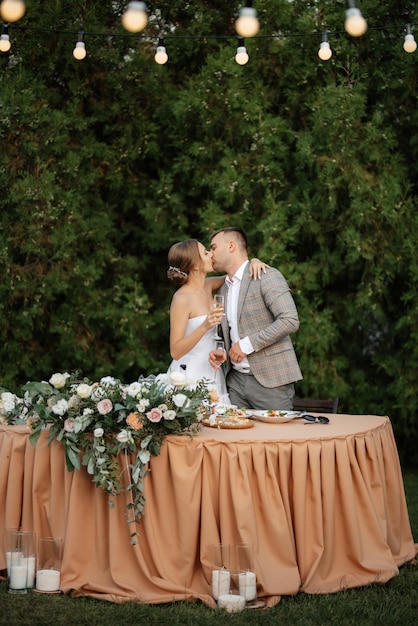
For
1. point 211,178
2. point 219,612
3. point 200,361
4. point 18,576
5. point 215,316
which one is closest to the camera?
point 219,612

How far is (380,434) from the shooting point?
14.4 feet

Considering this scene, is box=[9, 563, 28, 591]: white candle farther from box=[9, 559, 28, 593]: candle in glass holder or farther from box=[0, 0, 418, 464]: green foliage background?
box=[0, 0, 418, 464]: green foliage background

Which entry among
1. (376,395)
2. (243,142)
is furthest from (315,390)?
(243,142)

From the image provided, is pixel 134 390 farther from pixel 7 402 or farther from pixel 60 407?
pixel 7 402

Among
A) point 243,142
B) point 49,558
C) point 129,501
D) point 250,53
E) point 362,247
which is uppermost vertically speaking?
point 250,53

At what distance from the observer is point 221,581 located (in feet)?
12.5

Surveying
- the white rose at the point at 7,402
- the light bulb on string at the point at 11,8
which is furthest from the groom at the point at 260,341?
the light bulb on string at the point at 11,8

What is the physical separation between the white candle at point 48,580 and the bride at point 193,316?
124cm

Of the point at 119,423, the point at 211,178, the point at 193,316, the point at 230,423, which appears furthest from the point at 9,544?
the point at 211,178

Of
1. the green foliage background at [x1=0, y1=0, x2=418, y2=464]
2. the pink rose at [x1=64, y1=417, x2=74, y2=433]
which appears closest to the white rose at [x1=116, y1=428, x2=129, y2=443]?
the pink rose at [x1=64, y1=417, x2=74, y2=433]

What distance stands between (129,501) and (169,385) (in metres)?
0.56

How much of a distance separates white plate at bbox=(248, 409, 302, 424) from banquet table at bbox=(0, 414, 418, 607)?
30 centimetres

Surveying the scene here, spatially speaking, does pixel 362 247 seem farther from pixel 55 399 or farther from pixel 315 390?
pixel 55 399

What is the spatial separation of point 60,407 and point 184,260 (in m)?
1.49
